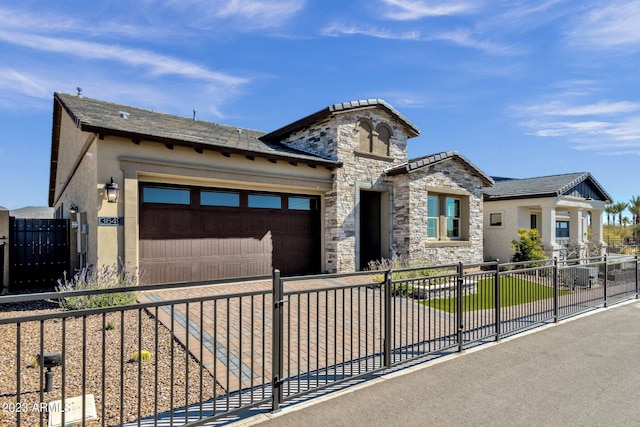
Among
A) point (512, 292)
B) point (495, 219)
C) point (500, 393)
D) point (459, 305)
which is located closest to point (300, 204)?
point (512, 292)

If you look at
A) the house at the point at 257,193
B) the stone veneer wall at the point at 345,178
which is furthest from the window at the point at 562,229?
the stone veneer wall at the point at 345,178

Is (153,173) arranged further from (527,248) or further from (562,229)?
(562,229)

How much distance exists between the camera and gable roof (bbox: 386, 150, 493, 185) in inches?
488

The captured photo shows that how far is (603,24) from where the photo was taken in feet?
26.9

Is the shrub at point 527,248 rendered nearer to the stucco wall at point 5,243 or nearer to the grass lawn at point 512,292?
the grass lawn at point 512,292

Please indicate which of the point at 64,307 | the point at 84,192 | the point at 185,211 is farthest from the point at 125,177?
the point at 64,307

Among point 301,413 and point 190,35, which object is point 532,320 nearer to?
point 301,413

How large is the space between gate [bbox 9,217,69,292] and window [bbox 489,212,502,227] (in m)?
20.1

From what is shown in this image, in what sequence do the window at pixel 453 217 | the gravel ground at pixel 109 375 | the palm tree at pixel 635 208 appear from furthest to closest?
1. the palm tree at pixel 635 208
2. the window at pixel 453 217
3. the gravel ground at pixel 109 375

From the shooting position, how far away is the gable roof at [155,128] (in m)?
8.19

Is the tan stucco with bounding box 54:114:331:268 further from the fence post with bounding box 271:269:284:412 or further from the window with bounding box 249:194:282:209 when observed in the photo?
the fence post with bounding box 271:269:284:412

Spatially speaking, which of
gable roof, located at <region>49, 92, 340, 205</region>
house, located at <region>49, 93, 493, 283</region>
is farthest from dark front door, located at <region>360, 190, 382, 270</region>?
gable roof, located at <region>49, 92, 340, 205</region>

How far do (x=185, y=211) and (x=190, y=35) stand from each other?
4.52m

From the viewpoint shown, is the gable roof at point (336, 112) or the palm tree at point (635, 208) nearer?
the gable roof at point (336, 112)
